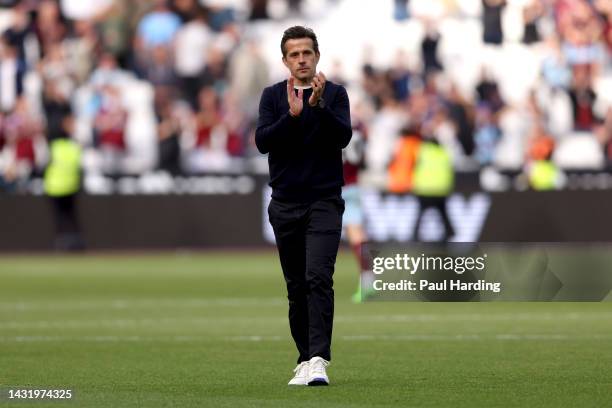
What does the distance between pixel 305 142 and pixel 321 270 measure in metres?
0.82

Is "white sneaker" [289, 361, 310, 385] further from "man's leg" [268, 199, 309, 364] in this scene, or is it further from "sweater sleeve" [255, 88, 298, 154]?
"sweater sleeve" [255, 88, 298, 154]

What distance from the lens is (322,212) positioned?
10352 millimetres

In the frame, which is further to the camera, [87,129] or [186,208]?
[87,129]

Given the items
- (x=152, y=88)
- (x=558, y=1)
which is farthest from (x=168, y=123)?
(x=558, y=1)

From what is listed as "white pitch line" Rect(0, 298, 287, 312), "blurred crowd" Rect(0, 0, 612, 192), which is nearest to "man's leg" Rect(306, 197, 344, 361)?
"white pitch line" Rect(0, 298, 287, 312)

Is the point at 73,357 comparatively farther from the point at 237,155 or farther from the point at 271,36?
the point at 271,36

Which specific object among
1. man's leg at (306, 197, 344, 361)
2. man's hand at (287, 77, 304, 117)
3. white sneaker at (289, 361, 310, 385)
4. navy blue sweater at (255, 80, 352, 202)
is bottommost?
white sneaker at (289, 361, 310, 385)

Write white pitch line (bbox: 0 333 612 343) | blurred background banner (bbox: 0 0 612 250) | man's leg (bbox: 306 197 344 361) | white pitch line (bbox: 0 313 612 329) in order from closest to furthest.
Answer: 1. man's leg (bbox: 306 197 344 361)
2. white pitch line (bbox: 0 333 612 343)
3. white pitch line (bbox: 0 313 612 329)
4. blurred background banner (bbox: 0 0 612 250)

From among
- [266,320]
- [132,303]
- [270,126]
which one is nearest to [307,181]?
[270,126]

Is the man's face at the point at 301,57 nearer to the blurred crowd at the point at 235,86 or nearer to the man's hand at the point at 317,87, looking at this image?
the man's hand at the point at 317,87

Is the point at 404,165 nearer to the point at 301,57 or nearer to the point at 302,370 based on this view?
the point at 302,370

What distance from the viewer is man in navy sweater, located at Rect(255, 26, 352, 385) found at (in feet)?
33.1

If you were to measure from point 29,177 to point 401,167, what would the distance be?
6888 mm

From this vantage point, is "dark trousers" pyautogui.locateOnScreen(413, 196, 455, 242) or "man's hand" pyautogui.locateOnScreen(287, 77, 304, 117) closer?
"man's hand" pyautogui.locateOnScreen(287, 77, 304, 117)
